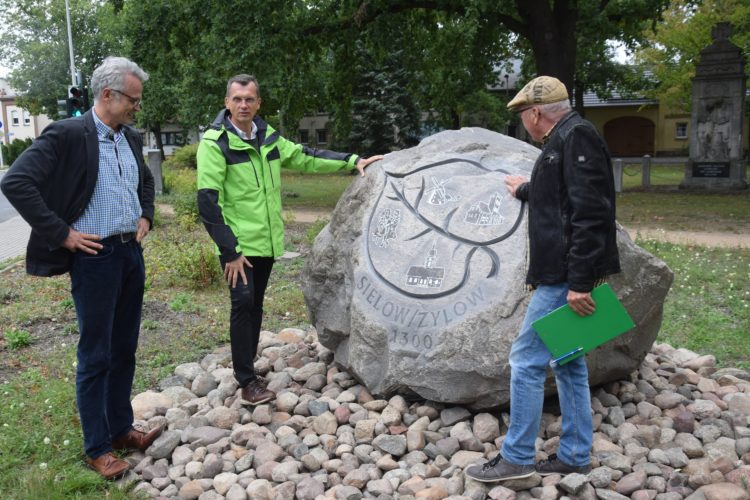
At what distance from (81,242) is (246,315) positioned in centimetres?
121

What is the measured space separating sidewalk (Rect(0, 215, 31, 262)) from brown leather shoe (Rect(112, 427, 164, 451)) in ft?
26.5

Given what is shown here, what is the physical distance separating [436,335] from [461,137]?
1.58 metres

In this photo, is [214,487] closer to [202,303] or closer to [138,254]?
[138,254]

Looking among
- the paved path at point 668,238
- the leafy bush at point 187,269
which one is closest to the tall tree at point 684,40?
the paved path at point 668,238

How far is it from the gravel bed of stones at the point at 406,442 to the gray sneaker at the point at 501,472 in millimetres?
62

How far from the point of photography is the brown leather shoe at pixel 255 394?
14.8 ft

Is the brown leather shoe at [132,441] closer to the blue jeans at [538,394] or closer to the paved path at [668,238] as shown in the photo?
the blue jeans at [538,394]

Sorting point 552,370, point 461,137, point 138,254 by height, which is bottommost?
point 552,370

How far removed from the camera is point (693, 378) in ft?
15.7

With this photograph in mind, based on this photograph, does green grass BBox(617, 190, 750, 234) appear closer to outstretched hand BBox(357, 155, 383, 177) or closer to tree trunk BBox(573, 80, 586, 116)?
outstretched hand BBox(357, 155, 383, 177)

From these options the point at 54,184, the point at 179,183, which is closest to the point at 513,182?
the point at 54,184

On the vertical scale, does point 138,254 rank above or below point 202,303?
above

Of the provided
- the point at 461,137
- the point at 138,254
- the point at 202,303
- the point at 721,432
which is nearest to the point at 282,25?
the point at 202,303

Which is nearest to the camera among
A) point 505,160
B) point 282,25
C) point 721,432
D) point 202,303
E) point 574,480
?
point 574,480
